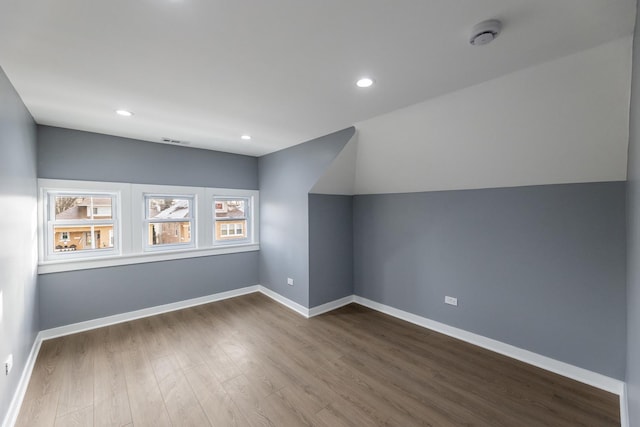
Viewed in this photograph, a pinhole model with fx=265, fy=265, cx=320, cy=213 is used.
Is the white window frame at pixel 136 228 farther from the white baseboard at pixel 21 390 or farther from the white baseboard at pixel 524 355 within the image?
the white baseboard at pixel 524 355

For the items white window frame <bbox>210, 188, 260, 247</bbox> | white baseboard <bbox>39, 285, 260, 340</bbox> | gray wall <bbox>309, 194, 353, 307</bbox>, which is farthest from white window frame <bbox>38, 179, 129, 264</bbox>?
gray wall <bbox>309, 194, 353, 307</bbox>

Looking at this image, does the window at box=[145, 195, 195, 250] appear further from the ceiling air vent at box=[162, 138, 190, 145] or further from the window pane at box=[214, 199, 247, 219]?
the ceiling air vent at box=[162, 138, 190, 145]

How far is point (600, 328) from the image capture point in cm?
229

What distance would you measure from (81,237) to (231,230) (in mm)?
2005

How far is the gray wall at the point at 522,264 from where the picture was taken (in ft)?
7.44

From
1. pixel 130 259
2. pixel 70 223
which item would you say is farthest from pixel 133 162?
pixel 130 259

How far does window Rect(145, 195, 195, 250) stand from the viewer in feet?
12.8

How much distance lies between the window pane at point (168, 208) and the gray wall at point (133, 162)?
1.01 feet

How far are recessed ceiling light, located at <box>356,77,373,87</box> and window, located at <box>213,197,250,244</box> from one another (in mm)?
3227

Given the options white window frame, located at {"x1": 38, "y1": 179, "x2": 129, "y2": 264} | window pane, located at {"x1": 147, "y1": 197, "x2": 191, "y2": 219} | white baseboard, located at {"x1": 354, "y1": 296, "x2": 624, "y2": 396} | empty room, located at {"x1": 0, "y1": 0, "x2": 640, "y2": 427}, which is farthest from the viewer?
window pane, located at {"x1": 147, "y1": 197, "x2": 191, "y2": 219}

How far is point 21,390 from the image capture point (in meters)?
2.13

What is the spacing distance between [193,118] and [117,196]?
1.74 metres

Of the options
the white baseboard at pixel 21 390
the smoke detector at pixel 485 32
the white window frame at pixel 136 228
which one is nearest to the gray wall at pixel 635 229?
the smoke detector at pixel 485 32

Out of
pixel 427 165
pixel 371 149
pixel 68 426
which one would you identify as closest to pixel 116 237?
pixel 68 426
